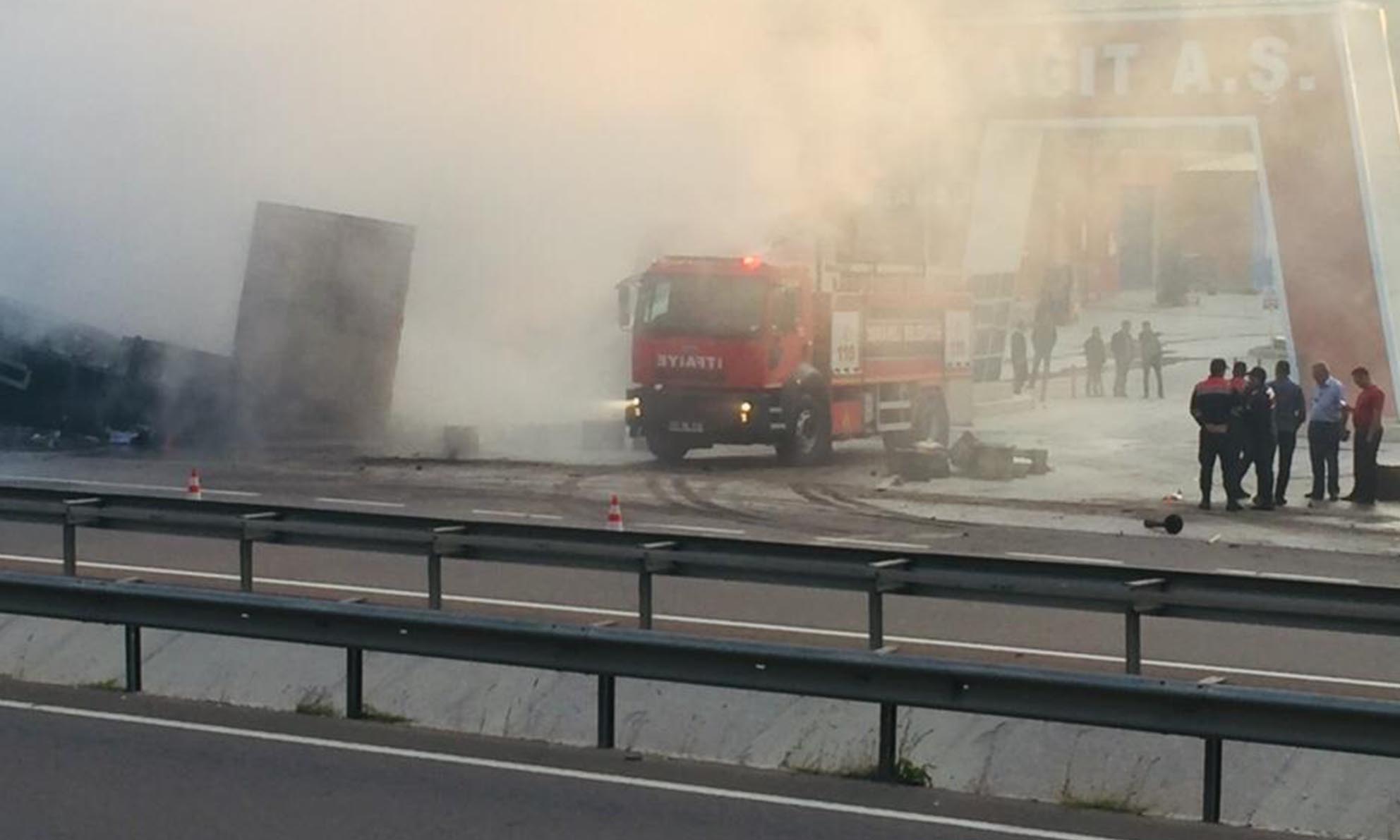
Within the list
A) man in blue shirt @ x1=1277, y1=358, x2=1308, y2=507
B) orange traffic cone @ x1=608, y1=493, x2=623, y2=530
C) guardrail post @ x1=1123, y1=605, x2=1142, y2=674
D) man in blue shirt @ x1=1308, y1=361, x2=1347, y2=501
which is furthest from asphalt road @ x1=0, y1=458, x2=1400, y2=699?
man in blue shirt @ x1=1308, y1=361, x2=1347, y2=501

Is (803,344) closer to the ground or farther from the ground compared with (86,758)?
farther from the ground

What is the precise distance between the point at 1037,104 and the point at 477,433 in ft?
24.7

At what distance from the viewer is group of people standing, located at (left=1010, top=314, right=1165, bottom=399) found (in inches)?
1059

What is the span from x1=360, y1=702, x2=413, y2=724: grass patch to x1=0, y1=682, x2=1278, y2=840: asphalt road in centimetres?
22

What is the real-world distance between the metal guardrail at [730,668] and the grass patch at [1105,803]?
28 centimetres

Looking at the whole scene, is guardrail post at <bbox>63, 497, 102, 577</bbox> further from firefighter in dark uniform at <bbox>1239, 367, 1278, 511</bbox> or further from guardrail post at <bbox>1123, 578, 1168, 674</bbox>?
firefighter in dark uniform at <bbox>1239, 367, 1278, 511</bbox>

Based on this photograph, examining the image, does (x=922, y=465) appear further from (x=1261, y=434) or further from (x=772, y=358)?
(x=1261, y=434)

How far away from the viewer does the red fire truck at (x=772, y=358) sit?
79.5 ft

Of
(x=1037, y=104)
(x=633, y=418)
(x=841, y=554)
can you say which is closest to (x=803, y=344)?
(x=633, y=418)

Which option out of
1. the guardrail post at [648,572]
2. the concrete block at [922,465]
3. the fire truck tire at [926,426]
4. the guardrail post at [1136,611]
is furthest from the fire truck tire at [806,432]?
the guardrail post at [1136,611]

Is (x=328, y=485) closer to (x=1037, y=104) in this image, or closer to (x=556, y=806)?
(x=1037, y=104)

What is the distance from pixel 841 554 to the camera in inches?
417

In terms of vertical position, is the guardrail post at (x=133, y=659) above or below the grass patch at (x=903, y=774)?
above

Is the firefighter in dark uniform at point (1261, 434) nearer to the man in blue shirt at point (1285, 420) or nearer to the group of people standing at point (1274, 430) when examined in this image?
the group of people standing at point (1274, 430)
